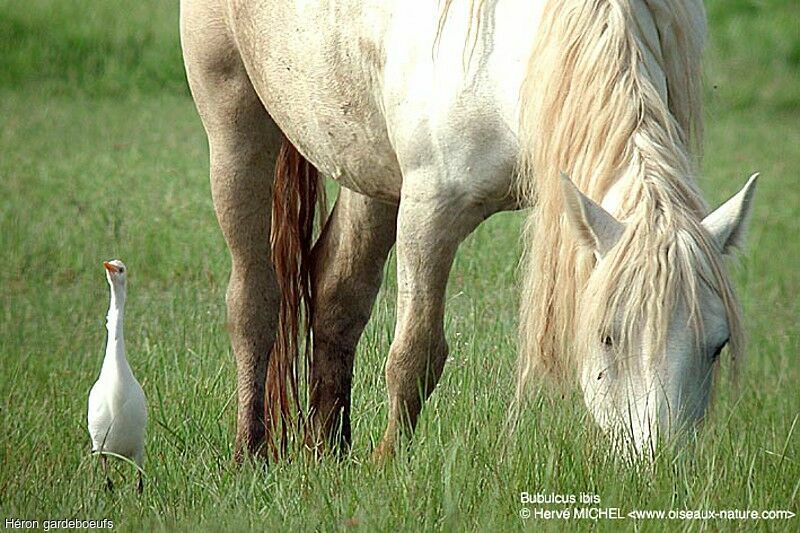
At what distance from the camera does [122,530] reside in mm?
3236

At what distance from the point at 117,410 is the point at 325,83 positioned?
114 cm

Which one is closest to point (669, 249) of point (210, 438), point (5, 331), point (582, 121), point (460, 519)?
point (582, 121)

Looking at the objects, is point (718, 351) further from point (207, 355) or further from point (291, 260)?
point (207, 355)

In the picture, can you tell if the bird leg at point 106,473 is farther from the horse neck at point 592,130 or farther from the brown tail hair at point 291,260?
the horse neck at point 592,130

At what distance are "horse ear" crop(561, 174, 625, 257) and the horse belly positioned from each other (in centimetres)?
106

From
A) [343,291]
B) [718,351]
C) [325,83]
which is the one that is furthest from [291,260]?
[718,351]

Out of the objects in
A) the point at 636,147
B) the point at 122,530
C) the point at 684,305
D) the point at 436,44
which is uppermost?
the point at 436,44

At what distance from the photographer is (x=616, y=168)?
3254mm

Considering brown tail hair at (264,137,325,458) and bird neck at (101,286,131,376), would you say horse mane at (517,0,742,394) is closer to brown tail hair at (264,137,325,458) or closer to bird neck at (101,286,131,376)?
bird neck at (101,286,131,376)

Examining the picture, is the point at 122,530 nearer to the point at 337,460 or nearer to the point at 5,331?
the point at 337,460

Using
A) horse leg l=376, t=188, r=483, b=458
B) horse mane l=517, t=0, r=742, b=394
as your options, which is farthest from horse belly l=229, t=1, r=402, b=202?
horse mane l=517, t=0, r=742, b=394

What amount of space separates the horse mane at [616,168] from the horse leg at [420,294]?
274 millimetres

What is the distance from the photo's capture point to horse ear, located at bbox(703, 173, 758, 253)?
3.12 meters

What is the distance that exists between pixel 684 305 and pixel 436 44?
3.48 feet
